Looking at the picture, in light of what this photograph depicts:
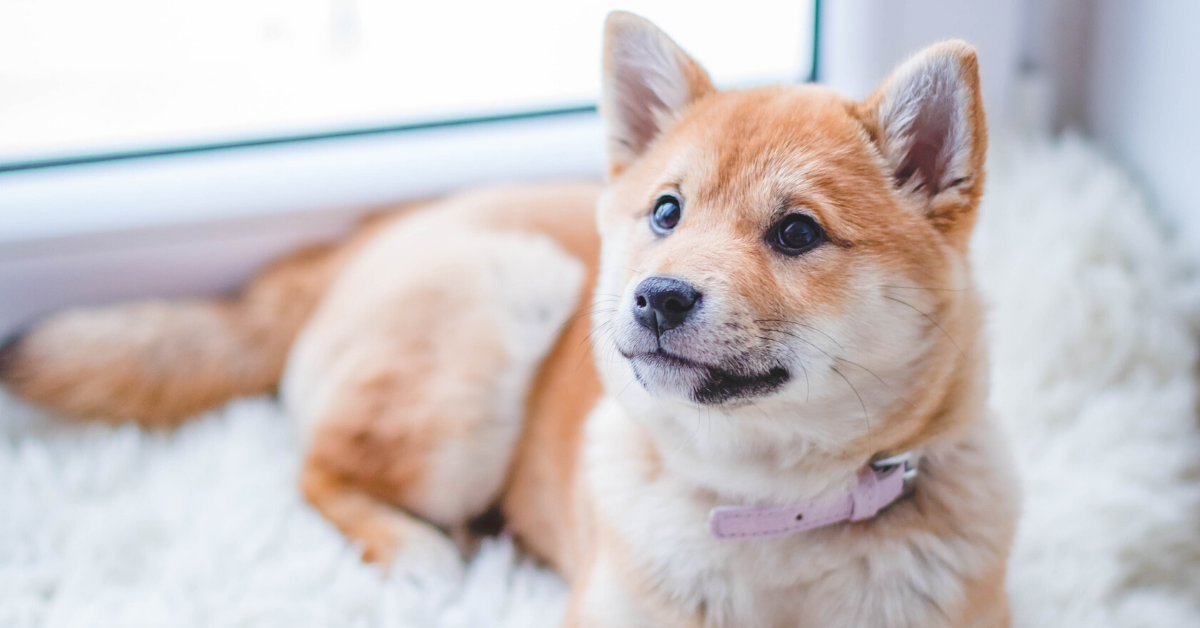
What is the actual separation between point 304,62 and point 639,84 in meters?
0.96

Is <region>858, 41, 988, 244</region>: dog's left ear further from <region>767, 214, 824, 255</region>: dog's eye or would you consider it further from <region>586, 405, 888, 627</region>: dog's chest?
<region>586, 405, 888, 627</region>: dog's chest

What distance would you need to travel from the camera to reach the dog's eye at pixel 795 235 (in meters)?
0.93

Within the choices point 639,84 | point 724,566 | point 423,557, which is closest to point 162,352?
point 423,557

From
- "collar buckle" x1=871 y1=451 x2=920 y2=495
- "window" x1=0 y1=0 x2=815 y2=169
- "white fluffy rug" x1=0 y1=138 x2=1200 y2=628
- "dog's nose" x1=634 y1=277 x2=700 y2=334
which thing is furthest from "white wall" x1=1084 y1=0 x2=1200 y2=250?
"dog's nose" x1=634 y1=277 x2=700 y2=334

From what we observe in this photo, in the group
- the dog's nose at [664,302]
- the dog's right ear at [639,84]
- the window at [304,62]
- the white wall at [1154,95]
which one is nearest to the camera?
the dog's nose at [664,302]

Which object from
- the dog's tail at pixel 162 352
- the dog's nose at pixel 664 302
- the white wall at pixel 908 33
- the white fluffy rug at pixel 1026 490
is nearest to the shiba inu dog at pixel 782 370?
the dog's nose at pixel 664 302

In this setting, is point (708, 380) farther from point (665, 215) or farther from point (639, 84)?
point (639, 84)

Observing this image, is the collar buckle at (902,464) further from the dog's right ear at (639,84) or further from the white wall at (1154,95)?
the white wall at (1154,95)

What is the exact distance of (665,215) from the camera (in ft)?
3.41

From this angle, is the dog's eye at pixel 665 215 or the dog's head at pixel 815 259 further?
the dog's eye at pixel 665 215

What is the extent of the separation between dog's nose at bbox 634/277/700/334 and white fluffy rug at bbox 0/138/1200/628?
0.57 m

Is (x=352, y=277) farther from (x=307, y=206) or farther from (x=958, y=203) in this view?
(x=958, y=203)

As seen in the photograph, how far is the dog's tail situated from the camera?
5.00 ft

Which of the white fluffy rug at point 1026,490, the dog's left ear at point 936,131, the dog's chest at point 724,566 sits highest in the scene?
the dog's left ear at point 936,131
